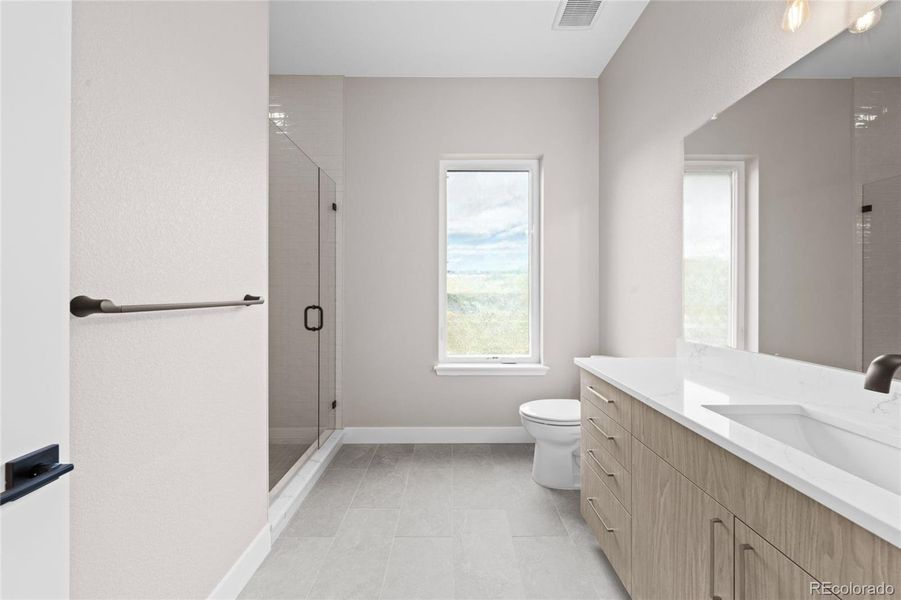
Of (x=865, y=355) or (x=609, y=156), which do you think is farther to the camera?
(x=609, y=156)

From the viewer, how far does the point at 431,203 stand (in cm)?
327

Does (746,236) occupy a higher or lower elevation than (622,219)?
lower

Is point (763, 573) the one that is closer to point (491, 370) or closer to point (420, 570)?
point (420, 570)

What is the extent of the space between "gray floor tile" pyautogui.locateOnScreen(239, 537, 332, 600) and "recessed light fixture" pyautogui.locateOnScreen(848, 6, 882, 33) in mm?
2478

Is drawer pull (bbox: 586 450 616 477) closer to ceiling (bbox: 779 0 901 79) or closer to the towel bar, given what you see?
ceiling (bbox: 779 0 901 79)

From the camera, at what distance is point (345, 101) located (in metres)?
3.27

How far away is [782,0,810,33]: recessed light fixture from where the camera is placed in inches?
54.2

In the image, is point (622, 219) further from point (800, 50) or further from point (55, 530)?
point (55, 530)

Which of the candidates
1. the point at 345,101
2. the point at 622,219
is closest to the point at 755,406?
the point at 622,219

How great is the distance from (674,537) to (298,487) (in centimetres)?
183

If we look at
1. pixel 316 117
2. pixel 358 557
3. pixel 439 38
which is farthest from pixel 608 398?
pixel 316 117

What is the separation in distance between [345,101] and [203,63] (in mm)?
2007

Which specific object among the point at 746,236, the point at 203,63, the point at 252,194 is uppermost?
the point at 203,63

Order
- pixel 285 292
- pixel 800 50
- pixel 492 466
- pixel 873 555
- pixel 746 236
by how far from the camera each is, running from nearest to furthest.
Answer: pixel 873 555 < pixel 800 50 < pixel 746 236 < pixel 285 292 < pixel 492 466
